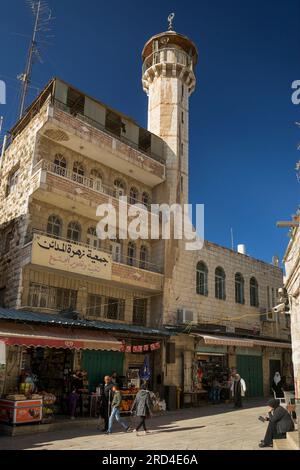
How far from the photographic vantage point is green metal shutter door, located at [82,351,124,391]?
16.1 meters

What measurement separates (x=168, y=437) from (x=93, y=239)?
390 inches

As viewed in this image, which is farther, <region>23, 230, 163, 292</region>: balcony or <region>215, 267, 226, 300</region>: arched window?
<region>215, 267, 226, 300</region>: arched window

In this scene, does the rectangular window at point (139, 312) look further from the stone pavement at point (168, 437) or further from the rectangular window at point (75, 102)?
the rectangular window at point (75, 102)

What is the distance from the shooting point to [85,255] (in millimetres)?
16156

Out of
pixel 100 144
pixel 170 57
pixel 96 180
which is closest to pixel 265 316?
pixel 96 180

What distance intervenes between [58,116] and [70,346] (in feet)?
31.1

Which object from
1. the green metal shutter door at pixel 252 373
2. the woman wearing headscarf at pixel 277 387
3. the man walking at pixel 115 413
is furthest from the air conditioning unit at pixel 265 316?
the man walking at pixel 115 413

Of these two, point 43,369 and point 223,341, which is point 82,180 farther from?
point 223,341

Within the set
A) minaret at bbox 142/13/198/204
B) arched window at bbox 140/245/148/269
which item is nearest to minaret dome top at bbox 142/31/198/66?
minaret at bbox 142/13/198/204

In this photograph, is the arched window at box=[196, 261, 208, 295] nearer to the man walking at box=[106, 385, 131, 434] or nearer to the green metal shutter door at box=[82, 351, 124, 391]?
the green metal shutter door at box=[82, 351, 124, 391]

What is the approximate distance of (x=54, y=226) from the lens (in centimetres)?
1714

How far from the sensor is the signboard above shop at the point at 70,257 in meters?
14.7

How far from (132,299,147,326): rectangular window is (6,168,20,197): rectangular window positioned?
795 centimetres

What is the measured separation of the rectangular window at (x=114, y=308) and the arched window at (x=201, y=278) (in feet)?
16.8
